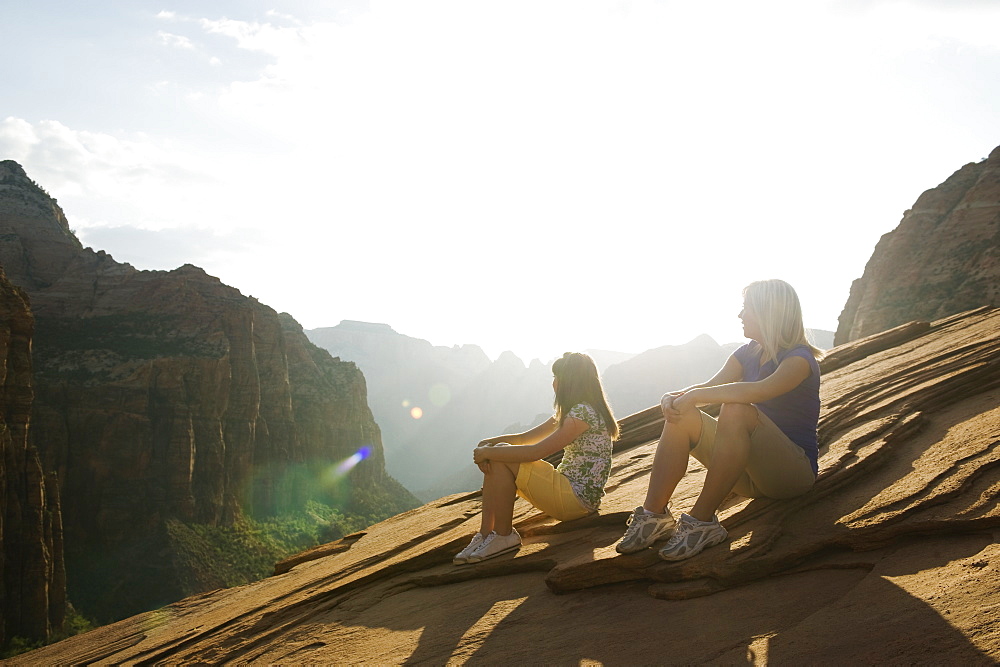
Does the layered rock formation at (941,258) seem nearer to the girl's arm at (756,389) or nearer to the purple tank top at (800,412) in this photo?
the purple tank top at (800,412)

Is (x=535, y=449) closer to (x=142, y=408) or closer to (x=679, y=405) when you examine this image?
(x=679, y=405)

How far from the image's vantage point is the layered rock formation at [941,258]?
41.6 metres

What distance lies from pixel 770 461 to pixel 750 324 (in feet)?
3.98

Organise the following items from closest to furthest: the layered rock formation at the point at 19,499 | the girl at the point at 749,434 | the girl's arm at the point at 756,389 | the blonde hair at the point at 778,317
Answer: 1. the girl at the point at 749,434
2. the girl's arm at the point at 756,389
3. the blonde hair at the point at 778,317
4. the layered rock formation at the point at 19,499

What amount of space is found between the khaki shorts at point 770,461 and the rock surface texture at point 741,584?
7.6 inches

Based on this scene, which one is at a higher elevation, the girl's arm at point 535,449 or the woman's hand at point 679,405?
the woman's hand at point 679,405

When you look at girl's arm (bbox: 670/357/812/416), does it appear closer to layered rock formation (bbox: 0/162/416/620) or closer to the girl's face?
the girl's face

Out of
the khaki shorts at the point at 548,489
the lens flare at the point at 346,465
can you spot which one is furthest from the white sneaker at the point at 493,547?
the lens flare at the point at 346,465

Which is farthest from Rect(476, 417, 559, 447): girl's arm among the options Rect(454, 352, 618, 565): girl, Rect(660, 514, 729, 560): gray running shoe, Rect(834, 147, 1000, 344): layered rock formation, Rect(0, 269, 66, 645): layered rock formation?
Rect(834, 147, 1000, 344): layered rock formation

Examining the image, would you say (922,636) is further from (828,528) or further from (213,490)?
(213,490)

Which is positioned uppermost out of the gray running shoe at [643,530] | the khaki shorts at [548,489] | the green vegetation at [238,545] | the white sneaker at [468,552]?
the khaki shorts at [548,489]

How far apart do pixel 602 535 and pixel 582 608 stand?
4.78 feet

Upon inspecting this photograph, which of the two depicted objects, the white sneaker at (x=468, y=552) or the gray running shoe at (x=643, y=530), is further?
the white sneaker at (x=468, y=552)

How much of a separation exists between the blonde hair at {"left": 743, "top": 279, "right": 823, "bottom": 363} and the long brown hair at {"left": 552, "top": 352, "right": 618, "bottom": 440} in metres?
1.80
